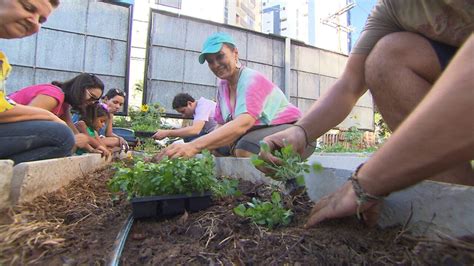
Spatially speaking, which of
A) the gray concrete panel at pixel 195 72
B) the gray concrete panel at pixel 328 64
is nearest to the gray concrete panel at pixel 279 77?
the gray concrete panel at pixel 328 64

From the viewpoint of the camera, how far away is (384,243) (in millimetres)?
974

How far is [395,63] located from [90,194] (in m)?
1.72

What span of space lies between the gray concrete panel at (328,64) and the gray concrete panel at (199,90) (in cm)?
435

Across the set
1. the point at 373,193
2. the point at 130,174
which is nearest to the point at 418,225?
the point at 373,193

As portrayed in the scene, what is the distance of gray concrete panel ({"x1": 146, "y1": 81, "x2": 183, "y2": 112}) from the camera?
7891mm

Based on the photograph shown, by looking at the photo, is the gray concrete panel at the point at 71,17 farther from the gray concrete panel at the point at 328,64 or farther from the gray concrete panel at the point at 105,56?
the gray concrete panel at the point at 328,64

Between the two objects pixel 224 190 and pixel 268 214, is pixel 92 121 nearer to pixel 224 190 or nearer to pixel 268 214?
pixel 224 190

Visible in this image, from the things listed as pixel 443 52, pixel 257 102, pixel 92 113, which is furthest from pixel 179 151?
pixel 92 113

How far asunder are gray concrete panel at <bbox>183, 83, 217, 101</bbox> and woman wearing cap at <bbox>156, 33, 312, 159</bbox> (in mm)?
5377

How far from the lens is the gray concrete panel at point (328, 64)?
11078 millimetres

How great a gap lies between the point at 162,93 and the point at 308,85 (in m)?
4.99

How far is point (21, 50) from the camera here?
6.82m

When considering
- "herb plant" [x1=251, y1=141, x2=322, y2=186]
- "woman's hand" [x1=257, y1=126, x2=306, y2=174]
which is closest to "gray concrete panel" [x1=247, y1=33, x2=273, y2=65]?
"woman's hand" [x1=257, y1=126, x2=306, y2=174]

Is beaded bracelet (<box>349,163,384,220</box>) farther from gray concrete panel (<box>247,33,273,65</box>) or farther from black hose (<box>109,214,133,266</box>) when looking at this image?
gray concrete panel (<box>247,33,273,65</box>)
